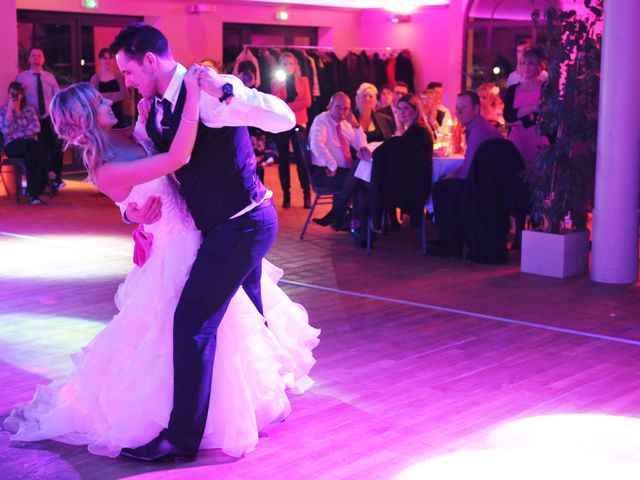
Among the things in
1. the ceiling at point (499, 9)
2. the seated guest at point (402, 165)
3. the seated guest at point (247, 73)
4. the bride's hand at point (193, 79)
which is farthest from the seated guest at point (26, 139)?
the bride's hand at point (193, 79)

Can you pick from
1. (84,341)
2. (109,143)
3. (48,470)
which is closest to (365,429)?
(48,470)

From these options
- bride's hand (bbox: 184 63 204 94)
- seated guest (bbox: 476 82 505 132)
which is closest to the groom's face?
bride's hand (bbox: 184 63 204 94)

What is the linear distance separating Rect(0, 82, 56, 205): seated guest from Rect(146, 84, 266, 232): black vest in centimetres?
743

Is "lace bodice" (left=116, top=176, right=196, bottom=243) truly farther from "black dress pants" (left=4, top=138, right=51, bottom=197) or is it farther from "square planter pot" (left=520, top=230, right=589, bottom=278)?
"black dress pants" (left=4, top=138, right=51, bottom=197)

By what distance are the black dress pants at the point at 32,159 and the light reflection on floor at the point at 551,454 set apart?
7.63m

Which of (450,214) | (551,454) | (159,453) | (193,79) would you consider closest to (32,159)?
(450,214)

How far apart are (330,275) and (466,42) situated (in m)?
8.87

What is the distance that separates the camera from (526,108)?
7746 mm

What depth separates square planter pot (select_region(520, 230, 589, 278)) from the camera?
6.68 meters

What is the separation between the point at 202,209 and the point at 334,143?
484 cm

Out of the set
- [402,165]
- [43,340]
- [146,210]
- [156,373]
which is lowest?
[43,340]

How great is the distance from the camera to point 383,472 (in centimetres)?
336

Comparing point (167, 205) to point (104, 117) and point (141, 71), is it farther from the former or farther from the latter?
point (141, 71)

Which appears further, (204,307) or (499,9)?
(499,9)
